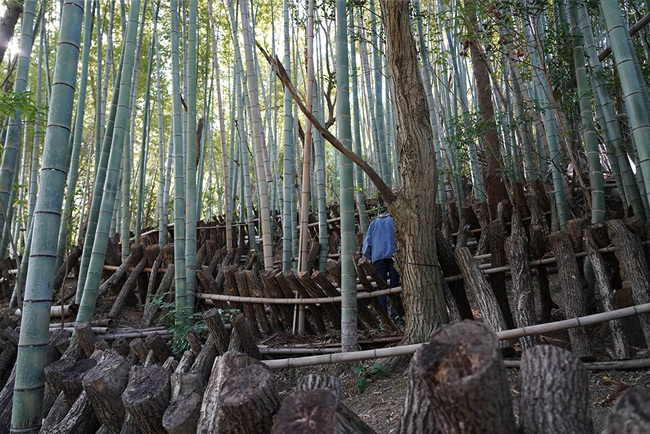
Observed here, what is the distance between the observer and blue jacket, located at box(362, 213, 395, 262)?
11.6ft

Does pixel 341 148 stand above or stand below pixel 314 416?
above

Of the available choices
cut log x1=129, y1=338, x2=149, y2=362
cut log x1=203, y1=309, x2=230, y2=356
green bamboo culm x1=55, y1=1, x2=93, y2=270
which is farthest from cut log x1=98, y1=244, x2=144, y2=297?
cut log x1=203, y1=309, x2=230, y2=356

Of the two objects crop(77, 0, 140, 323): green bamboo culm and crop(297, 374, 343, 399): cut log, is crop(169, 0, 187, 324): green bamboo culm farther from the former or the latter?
crop(297, 374, 343, 399): cut log

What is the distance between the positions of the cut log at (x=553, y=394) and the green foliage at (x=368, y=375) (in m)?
1.45

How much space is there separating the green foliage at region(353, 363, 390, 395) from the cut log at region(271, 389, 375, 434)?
1365mm

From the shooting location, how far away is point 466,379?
2.59 feet

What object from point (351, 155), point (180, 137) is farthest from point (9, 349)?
point (351, 155)

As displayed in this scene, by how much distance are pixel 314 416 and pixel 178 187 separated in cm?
315

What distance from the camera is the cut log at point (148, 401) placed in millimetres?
1552

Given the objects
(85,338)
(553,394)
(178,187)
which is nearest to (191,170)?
→ (178,187)

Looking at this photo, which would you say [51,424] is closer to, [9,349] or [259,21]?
[9,349]

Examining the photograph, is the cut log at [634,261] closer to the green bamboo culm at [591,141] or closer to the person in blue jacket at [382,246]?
the green bamboo culm at [591,141]

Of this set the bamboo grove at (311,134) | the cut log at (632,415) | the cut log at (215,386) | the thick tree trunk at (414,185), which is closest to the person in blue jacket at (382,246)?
the bamboo grove at (311,134)

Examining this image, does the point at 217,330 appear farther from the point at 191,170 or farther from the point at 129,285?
the point at 129,285
